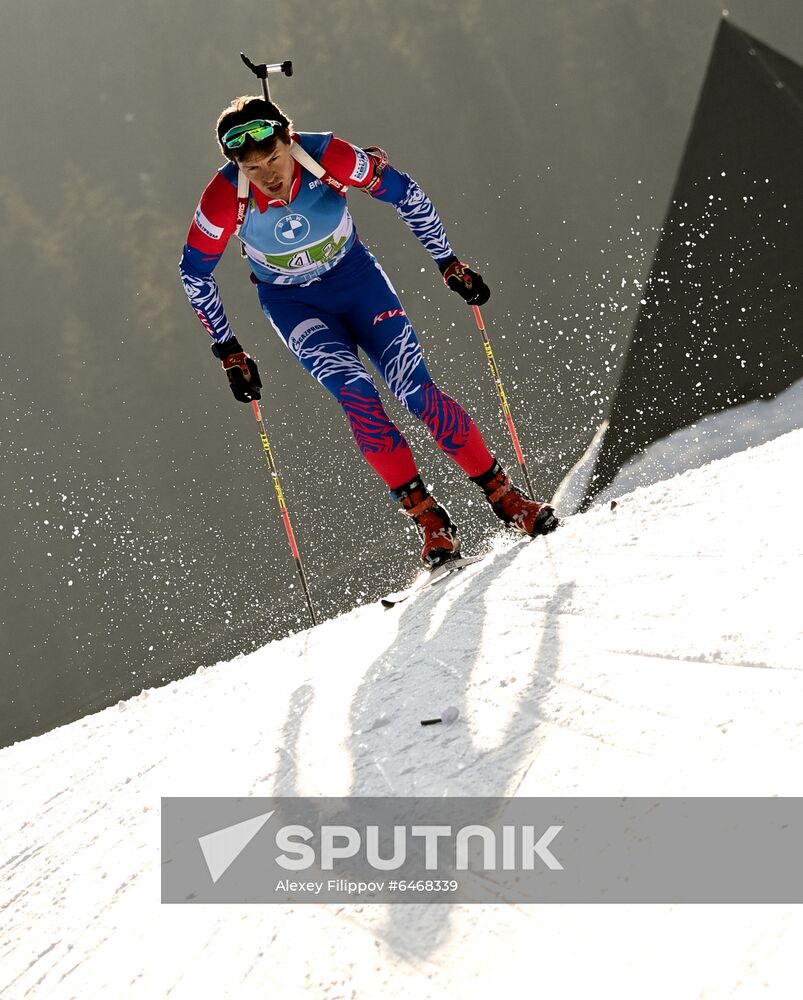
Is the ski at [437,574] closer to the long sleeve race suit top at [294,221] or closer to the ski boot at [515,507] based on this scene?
the ski boot at [515,507]

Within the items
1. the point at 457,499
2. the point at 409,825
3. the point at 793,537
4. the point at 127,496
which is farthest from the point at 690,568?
the point at 127,496

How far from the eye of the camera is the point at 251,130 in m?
3.04

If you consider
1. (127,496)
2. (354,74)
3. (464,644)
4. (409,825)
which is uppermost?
(354,74)

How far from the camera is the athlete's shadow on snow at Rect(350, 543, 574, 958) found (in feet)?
6.23

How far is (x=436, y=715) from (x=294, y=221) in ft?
5.81

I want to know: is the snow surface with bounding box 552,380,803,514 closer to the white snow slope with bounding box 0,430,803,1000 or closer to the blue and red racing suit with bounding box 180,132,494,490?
the white snow slope with bounding box 0,430,803,1000

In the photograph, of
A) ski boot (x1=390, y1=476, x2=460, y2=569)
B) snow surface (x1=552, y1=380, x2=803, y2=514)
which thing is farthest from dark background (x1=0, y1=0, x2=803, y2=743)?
ski boot (x1=390, y1=476, x2=460, y2=569)

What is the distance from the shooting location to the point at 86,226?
959 centimetres

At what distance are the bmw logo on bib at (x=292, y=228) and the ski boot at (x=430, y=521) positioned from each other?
35.8 inches

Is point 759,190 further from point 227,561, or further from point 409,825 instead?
point 409,825

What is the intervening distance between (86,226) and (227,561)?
12.3 feet

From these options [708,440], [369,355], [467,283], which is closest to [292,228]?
[369,355]

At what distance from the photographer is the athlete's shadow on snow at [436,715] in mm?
1898

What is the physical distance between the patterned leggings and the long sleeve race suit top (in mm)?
75
